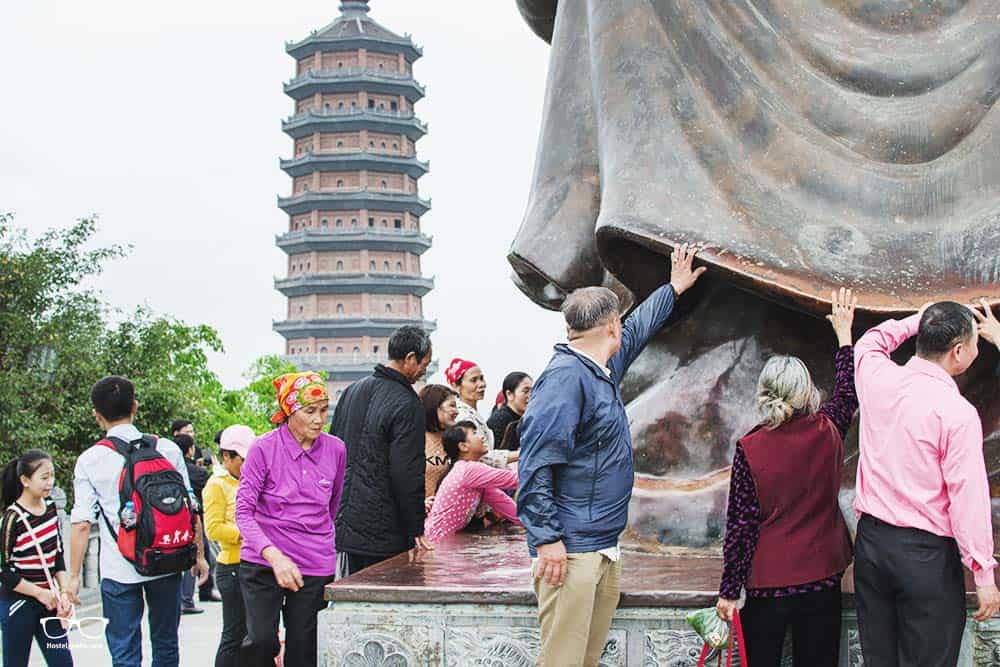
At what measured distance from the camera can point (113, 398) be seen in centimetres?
345

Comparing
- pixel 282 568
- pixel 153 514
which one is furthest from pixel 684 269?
pixel 153 514

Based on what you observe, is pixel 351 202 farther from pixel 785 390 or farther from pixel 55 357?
pixel 785 390

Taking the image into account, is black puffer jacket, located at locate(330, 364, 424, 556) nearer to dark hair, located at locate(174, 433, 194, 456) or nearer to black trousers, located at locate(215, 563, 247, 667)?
black trousers, located at locate(215, 563, 247, 667)

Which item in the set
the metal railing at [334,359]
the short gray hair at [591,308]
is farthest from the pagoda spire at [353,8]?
the short gray hair at [591,308]

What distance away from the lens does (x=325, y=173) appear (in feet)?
120

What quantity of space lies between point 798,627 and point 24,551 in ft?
7.78

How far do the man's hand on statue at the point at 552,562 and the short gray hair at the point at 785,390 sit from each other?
469 millimetres

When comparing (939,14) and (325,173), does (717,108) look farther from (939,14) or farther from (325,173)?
→ (325,173)

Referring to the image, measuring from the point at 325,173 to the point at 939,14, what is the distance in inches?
1343

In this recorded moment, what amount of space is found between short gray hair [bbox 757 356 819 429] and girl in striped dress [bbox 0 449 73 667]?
7.32ft

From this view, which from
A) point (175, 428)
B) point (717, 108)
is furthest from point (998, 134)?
point (175, 428)

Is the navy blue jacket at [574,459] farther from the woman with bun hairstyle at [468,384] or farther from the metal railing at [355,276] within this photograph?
the metal railing at [355,276]

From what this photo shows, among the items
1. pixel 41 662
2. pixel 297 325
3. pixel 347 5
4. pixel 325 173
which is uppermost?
pixel 347 5

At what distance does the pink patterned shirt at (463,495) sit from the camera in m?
3.81
